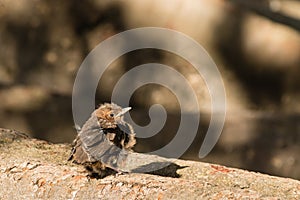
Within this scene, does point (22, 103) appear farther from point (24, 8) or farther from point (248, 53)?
point (248, 53)

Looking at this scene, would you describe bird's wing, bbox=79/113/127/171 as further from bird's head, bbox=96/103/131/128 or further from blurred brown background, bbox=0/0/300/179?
blurred brown background, bbox=0/0/300/179

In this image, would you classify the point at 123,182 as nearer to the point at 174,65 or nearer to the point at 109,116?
the point at 109,116

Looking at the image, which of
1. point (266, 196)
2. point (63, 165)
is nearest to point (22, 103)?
point (63, 165)

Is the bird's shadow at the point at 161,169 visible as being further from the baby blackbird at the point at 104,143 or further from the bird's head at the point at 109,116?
the bird's head at the point at 109,116

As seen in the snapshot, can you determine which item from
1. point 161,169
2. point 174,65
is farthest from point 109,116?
point 174,65

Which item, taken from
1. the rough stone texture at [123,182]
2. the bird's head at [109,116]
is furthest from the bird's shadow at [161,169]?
the bird's head at [109,116]
